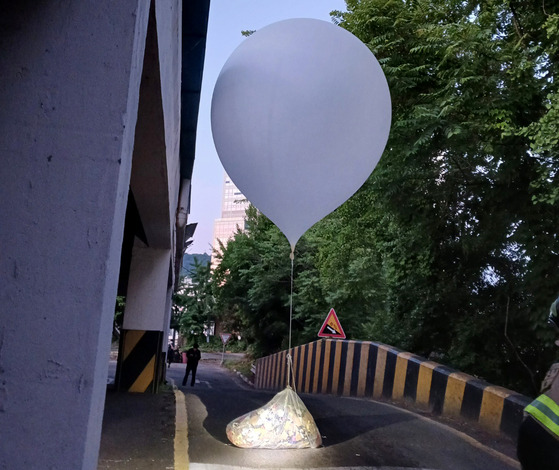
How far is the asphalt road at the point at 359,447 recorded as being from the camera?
180 inches

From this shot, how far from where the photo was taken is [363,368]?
30.9 feet

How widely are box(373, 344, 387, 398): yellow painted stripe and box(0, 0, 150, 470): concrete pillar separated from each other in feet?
24.2

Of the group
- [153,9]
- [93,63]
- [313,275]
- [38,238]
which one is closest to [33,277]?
[38,238]

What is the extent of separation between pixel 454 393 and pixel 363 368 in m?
2.83

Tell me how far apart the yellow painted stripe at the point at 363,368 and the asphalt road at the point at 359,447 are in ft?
6.86

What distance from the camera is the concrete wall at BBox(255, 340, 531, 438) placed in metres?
5.84

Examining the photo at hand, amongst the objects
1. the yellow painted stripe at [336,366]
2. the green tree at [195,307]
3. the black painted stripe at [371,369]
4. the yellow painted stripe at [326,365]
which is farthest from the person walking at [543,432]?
the green tree at [195,307]

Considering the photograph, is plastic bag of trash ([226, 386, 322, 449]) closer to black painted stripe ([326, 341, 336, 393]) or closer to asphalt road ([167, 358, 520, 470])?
asphalt road ([167, 358, 520, 470])

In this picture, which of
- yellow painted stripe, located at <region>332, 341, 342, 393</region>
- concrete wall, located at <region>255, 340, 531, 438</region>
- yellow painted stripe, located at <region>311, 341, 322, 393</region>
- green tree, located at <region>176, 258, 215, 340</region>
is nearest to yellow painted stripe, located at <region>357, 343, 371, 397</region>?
concrete wall, located at <region>255, 340, 531, 438</region>

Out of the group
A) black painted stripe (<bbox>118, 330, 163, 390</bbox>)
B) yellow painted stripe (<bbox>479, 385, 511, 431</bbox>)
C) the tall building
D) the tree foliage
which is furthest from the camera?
the tall building

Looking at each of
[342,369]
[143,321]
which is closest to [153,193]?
[143,321]

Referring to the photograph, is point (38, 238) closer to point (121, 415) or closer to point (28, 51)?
point (28, 51)

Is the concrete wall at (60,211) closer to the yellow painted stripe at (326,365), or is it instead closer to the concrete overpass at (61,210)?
the concrete overpass at (61,210)

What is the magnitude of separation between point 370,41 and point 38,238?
31.1 ft
